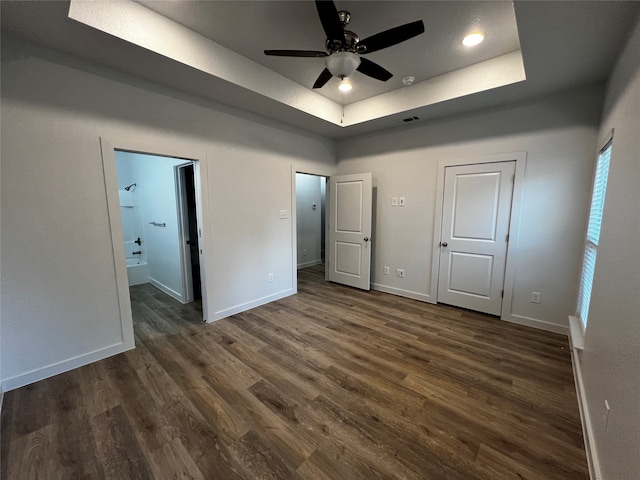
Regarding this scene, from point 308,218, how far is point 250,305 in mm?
3103

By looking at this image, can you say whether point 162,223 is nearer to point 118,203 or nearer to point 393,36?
point 118,203

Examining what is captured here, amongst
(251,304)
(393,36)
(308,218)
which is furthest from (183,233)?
(393,36)

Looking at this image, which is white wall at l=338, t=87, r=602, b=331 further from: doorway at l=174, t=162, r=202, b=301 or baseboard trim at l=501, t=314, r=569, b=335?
doorway at l=174, t=162, r=202, b=301

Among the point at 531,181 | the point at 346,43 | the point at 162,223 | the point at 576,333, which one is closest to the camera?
the point at 346,43

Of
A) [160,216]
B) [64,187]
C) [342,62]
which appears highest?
[342,62]

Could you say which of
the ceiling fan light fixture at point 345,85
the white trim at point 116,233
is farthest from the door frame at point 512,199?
the white trim at point 116,233

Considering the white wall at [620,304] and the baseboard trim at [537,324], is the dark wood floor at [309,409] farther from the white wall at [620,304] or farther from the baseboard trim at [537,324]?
the white wall at [620,304]

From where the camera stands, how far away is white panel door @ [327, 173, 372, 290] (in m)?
4.09

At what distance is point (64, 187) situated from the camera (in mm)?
2053

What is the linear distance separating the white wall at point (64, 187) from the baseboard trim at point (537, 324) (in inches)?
154

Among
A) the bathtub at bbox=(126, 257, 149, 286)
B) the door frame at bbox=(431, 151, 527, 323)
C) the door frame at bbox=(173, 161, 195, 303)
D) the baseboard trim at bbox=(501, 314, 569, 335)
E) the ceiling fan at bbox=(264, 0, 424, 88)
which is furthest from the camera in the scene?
the bathtub at bbox=(126, 257, 149, 286)

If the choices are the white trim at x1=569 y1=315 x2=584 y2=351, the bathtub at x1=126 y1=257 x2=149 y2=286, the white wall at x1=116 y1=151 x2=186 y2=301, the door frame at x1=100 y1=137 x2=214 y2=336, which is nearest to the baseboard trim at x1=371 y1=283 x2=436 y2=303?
the white trim at x1=569 y1=315 x2=584 y2=351

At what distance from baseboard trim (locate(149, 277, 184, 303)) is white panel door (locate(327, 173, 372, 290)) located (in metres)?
2.54

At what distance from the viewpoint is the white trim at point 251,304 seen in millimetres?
3168
